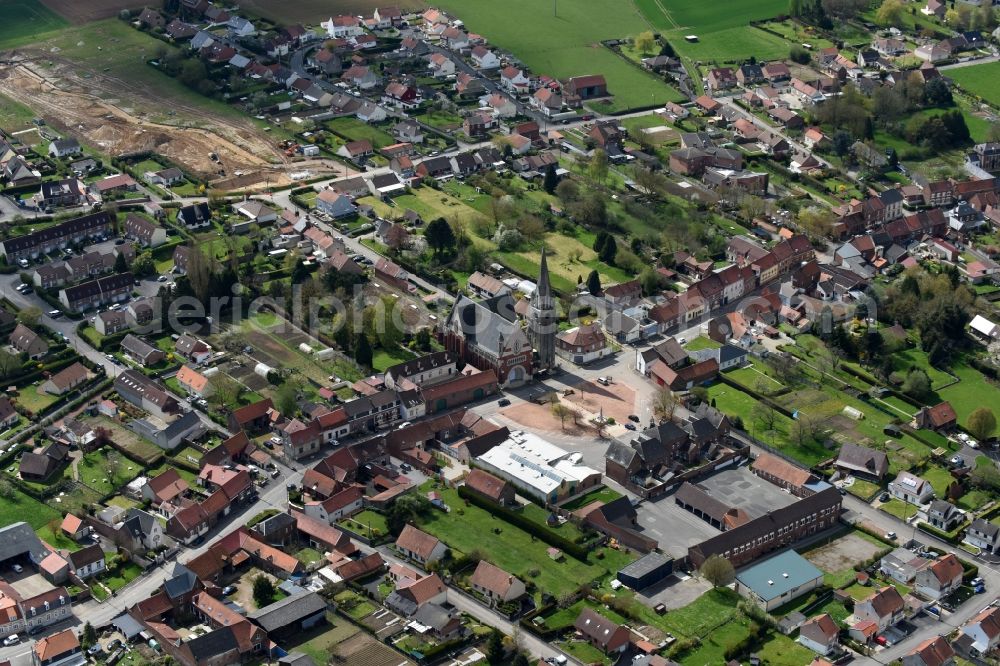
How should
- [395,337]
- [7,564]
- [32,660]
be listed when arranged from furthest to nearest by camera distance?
[395,337], [7,564], [32,660]

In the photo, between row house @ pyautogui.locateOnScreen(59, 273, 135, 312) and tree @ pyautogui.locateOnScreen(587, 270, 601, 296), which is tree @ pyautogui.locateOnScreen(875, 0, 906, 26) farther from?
row house @ pyautogui.locateOnScreen(59, 273, 135, 312)

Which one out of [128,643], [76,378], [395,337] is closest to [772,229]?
[395,337]

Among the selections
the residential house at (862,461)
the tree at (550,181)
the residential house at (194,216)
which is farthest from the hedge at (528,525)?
the tree at (550,181)

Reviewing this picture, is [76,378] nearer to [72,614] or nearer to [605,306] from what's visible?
[72,614]

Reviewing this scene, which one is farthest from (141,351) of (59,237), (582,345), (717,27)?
(717,27)

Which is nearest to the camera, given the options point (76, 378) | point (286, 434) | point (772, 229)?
Answer: point (286, 434)

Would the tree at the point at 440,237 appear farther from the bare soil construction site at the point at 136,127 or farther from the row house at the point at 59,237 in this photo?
the row house at the point at 59,237
